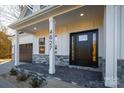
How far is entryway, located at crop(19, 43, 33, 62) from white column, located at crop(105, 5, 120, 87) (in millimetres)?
10937

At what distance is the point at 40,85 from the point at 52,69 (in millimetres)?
1424

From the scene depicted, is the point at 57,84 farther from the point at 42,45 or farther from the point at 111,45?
the point at 42,45

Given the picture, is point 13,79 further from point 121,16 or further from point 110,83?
point 121,16

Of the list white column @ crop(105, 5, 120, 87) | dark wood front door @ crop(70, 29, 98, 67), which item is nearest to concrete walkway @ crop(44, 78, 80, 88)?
white column @ crop(105, 5, 120, 87)

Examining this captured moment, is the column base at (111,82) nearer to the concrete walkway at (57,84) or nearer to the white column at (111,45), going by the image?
the white column at (111,45)

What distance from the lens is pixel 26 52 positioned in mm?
17000

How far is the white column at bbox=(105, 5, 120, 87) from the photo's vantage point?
5.84 m

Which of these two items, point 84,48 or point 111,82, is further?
point 84,48

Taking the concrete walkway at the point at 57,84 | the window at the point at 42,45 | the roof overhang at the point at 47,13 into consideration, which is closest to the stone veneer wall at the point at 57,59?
the window at the point at 42,45

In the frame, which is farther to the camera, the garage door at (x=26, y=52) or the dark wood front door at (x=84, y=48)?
the garage door at (x=26, y=52)

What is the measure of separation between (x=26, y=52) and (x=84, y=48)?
325 inches

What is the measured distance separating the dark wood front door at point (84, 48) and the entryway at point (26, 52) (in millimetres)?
6138

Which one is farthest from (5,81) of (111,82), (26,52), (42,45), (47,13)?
(26,52)

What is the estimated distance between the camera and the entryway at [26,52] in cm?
1623
